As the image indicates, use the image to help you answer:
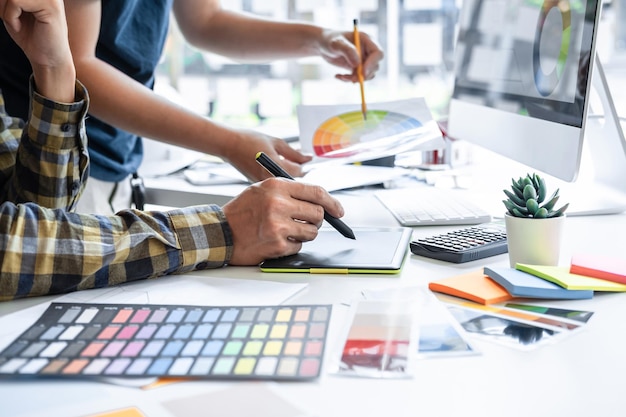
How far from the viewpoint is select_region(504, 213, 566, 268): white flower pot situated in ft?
2.75

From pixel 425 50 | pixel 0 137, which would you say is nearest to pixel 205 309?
pixel 0 137

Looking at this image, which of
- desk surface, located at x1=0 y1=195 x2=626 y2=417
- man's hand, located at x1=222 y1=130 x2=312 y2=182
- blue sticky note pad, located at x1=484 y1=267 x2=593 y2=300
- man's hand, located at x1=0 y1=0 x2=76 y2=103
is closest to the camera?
desk surface, located at x1=0 y1=195 x2=626 y2=417

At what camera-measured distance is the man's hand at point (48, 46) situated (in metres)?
0.99

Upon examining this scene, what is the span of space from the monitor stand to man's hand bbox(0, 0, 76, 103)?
31.1 inches

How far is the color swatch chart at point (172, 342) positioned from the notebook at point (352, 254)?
0.16 meters

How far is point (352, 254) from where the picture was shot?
94 centimetres

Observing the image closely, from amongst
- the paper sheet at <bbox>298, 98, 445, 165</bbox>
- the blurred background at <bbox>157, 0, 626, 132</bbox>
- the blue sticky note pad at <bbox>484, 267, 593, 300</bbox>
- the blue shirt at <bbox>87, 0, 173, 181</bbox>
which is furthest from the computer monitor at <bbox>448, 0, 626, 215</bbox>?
the blurred background at <bbox>157, 0, 626, 132</bbox>

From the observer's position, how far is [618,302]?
750mm

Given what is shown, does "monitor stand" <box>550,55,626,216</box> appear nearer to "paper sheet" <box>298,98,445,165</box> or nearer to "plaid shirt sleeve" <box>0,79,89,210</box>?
"paper sheet" <box>298,98,445,165</box>

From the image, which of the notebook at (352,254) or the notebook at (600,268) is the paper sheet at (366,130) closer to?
the notebook at (352,254)

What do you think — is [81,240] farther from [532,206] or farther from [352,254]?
[532,206]

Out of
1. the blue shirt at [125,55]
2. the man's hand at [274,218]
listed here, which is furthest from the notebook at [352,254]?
the blue shirt at [125,55]

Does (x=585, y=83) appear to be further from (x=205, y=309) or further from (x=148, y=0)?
(x=148, y=0)

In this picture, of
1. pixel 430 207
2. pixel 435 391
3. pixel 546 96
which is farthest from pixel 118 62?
pixel 435 391
